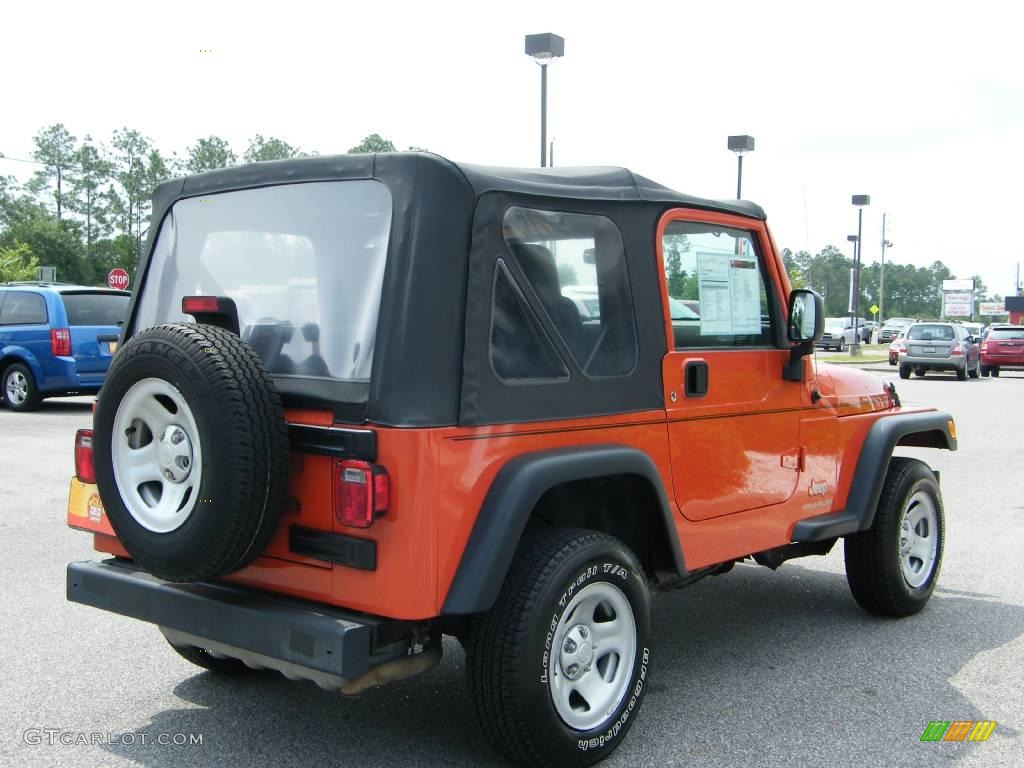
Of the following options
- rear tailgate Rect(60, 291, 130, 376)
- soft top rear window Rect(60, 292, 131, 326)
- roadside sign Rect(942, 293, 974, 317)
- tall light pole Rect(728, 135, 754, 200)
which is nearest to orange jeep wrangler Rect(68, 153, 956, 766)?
rear tailgate Rect(60, 291, 130, 376)

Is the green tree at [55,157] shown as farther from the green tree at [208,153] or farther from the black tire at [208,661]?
the black tire at [208,661]

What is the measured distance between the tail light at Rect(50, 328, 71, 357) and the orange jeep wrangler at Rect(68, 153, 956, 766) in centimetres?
1107

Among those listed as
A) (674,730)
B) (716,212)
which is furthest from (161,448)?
(716,212)

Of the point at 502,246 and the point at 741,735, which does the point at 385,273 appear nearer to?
the point at 502,246

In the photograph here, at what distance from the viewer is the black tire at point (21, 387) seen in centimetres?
1462

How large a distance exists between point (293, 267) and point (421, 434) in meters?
0.87

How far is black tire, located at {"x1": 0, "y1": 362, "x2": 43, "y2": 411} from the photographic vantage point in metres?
14.6

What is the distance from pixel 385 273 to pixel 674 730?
198 cm

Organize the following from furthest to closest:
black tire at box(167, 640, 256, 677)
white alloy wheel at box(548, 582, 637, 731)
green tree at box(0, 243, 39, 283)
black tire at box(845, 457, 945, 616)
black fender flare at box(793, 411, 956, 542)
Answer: green tree at box(0, 243, 39, 283)
black tire at box(845, 457, 945, 616)
black fender flare at box(793, 411, 956, 542)
black tire at box(167, 640, 256, 677)
white alloy wheel at box(548, 582, 637, 731)

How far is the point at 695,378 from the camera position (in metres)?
4.14

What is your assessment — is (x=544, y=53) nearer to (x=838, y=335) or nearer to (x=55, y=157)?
(x=838, y=335)

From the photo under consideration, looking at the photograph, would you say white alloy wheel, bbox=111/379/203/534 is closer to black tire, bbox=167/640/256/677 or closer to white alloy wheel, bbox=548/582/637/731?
black tire, bbox=167/640/256/677

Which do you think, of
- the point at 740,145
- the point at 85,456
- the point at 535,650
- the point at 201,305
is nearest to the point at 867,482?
the point at 535,650

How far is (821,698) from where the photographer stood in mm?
4234
